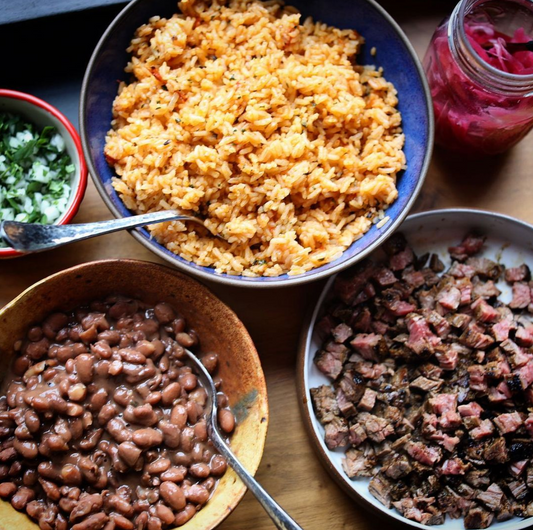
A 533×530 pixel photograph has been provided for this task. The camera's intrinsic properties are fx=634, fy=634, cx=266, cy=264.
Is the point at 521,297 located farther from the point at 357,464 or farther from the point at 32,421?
the point at 32,421

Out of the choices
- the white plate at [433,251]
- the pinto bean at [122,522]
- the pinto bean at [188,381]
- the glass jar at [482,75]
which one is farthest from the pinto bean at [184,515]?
the glass jar at [482,75]

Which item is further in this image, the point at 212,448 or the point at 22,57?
the point at 22,57

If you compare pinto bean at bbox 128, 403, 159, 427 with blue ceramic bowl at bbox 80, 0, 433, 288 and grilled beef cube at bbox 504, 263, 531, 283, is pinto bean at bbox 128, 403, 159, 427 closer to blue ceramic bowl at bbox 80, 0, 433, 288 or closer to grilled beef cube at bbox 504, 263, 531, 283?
blue ceramic bowl at bbox 80, 0, 433, 288

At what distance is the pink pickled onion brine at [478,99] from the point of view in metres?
2.03

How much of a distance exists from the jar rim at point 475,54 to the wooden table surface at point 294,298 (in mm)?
420

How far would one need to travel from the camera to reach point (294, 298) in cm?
232

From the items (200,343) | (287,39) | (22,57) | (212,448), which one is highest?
(287,39)

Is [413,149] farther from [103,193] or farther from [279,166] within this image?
[103,193]

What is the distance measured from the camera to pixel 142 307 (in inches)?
85.2

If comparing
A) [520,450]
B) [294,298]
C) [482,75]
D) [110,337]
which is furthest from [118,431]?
[482,75]

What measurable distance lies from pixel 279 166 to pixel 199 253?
369mm

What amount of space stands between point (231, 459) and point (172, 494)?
0.66 ft

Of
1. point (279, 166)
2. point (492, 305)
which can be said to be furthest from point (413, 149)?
point (492, 305)

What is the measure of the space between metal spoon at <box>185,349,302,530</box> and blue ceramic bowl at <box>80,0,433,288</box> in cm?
38
